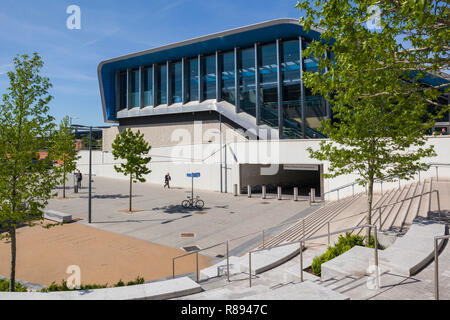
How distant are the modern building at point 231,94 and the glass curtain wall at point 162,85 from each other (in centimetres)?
14

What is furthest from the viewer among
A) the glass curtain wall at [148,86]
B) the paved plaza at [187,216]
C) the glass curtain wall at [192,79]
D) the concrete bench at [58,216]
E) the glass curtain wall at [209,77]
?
the glass curtain wall at [148,86]

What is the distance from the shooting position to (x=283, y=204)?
71.4ft

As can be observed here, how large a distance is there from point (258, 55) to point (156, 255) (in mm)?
29256

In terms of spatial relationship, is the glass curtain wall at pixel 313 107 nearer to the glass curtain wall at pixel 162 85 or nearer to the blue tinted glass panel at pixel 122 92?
the glass curtain wall at pixel 162 85

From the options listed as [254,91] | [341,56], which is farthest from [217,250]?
[254,91]

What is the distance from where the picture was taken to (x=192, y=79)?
4003cm

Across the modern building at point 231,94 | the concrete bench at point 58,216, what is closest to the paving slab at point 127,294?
the concrete bench at point 58,216

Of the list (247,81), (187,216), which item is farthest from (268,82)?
(187,216)

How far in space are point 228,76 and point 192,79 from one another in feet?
18.3

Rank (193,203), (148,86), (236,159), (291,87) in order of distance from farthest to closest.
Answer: (148,86) < (291,87) < (236,159) < (193,203)

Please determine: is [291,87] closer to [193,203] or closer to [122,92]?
[193,203]

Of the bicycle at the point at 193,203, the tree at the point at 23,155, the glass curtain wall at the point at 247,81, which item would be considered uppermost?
the glass curtain wall at the point at 247,81

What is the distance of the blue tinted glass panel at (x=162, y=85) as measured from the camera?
42.4 meters
